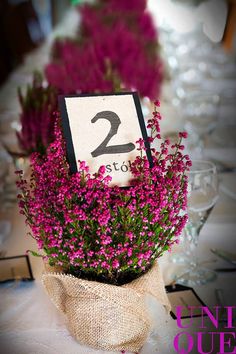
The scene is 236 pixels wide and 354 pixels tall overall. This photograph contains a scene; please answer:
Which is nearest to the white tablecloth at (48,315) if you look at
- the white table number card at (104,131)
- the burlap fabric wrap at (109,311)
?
the burlap fabric wrap at (109,311)

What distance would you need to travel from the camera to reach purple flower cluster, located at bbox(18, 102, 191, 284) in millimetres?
498

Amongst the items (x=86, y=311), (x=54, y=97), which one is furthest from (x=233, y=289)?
(x=54, y=97)

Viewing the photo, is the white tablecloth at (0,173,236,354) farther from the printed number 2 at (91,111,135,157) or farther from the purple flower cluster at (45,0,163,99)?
the purple flower cluster at (45,0,163,99)

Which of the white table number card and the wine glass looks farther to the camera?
the wine glass

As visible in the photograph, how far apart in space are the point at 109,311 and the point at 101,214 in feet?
→ 0.40

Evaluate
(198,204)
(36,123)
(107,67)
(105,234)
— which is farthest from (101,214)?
(107,67)

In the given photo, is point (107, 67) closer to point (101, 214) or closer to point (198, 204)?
point (198, 204)

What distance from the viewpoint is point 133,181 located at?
0.55 m

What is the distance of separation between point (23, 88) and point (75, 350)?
205 centimetres

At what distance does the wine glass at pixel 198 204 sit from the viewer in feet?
2.28

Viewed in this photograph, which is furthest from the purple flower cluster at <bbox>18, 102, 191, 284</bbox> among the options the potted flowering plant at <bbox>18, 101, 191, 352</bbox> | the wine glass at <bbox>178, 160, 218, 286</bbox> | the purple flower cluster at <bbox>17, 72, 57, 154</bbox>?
the purple flower cluster at <bbox>17, 72, 57, 154</bbox>

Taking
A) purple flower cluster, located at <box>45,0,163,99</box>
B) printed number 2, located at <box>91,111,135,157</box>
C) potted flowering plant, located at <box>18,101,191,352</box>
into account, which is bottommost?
potted flowering plant, located at <box>18,101,191,352</box>

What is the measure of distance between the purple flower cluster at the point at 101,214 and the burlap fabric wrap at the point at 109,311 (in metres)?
0.02

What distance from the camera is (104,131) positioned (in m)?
0.58
